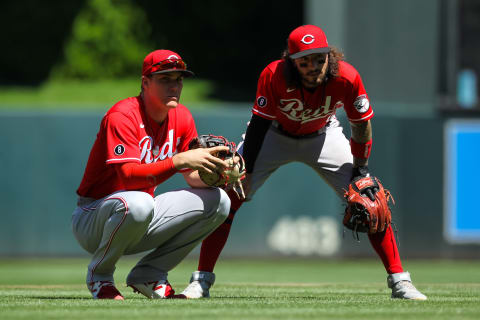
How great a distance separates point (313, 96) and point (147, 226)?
50.6 inches

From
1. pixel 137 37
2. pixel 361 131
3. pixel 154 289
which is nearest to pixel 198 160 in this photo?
pixel 154 289

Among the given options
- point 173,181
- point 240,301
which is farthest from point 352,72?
point 173,181

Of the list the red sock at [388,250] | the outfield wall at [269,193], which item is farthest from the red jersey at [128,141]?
the outfield wall at [269,193]

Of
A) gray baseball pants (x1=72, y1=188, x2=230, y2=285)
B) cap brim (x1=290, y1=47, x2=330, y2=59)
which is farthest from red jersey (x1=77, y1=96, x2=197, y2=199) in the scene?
cap brim (x1=290, y1=47, x2=330, y2=59)

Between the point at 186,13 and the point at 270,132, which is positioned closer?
the point at 270,132

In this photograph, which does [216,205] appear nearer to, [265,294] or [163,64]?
[163,64]

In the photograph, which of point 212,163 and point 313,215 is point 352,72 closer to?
point 212,163

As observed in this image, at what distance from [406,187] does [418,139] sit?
0.63 m

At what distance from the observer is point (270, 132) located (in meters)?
5.64

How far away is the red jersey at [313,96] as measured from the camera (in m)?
5.20

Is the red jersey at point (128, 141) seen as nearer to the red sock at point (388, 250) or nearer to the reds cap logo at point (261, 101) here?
the reds cap logo at point (261, 101)

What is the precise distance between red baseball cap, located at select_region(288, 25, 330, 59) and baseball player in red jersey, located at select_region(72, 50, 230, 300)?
2.08ft

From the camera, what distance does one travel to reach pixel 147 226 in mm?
4797

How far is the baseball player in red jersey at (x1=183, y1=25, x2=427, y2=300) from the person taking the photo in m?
5.12
